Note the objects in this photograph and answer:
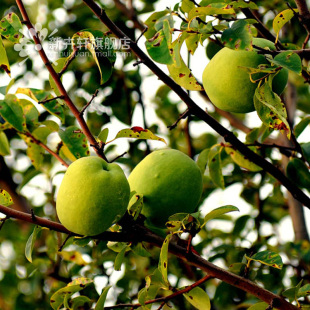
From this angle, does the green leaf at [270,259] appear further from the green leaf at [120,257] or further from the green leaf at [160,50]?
the green leaf at [160,50]

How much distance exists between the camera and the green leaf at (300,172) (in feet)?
4.39

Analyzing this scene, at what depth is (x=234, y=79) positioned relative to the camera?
3.40 feet

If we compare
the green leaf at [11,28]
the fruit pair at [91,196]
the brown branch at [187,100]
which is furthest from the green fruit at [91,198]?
the green leaf at [11,28]

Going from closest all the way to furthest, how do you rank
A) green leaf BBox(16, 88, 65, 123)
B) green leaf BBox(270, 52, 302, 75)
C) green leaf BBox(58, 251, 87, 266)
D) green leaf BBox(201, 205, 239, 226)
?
1. green leaf BBox(270, 52, 302, 75)
2. green leaf BBox(201, 205, 239, 226)
3. green leaf BBox(16, 88, 65, 123)
4. green leaf BBox(58, 251, 87, 266)

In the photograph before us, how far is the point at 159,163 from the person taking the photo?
109 cm

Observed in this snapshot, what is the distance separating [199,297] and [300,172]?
50cm

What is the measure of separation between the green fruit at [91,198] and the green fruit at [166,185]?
131mm

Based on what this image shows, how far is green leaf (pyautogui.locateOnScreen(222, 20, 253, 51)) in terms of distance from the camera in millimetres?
899

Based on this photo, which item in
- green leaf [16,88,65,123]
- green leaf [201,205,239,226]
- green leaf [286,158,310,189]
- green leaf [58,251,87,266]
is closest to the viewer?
green leaf [201,205,239,226]

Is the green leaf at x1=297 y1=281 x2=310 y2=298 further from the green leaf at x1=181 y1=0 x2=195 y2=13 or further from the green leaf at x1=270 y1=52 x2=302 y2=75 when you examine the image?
the green leaf at x1=181 y1=0 x2=195 y2=13

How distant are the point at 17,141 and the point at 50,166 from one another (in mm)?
389

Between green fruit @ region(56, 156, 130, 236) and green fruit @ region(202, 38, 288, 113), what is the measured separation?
307mm

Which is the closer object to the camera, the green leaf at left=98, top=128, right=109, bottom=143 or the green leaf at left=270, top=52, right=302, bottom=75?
the green leaf at left=270, top=52, right=302, bottom=75

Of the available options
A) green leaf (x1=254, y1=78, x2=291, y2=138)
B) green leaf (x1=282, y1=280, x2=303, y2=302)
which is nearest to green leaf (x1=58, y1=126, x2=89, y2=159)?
green leaf (x1=254, y1=78, x2=291, y2=138)
